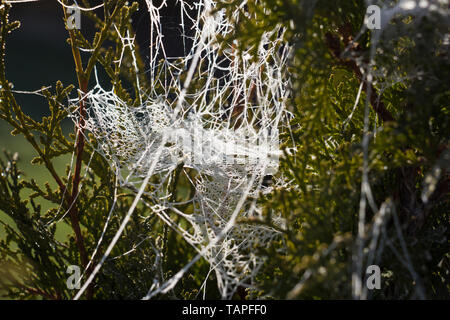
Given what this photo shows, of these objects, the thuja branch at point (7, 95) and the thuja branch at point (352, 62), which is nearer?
the thuja branch at point (352, 62)

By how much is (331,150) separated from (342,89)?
115 mm

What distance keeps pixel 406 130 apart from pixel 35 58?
5.38 metres

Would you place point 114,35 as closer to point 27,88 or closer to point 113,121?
point 113,121

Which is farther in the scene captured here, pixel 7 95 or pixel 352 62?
pixel 7 95

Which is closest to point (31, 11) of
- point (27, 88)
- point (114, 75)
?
point (27, 88)

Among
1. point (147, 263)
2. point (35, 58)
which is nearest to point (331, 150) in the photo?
point (147, 263)

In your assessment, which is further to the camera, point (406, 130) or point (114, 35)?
point (114, 35)

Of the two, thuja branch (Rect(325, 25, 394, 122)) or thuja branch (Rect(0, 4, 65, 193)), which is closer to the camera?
thuja branch (Rect(325, 25, 394, 122))

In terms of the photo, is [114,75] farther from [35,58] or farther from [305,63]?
[35,58]

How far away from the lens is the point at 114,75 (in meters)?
0.97

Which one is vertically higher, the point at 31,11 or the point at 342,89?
the point at 31,11
